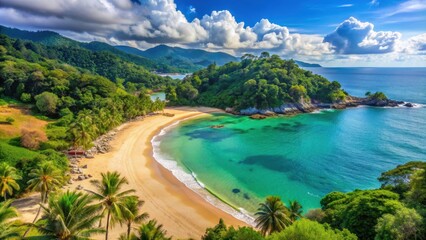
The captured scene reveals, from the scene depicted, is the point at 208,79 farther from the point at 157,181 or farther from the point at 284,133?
the point at 157,181

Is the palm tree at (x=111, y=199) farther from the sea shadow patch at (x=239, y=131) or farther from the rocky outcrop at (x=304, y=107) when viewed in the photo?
the rocky outcrop at (x=304, y=107)

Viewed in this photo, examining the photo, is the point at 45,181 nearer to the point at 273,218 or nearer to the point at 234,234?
the point at 234,234

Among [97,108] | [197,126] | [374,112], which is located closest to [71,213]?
[97,108]

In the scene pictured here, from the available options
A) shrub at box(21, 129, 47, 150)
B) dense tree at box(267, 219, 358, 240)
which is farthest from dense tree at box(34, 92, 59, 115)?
dense tree at box(267, 219, 358, 240)

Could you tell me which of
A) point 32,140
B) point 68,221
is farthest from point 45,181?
point 32,140

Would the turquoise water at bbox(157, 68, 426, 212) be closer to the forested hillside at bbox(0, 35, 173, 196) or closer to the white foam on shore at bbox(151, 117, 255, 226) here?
the white foam on shore at bbox(151, 117, 255, 226)

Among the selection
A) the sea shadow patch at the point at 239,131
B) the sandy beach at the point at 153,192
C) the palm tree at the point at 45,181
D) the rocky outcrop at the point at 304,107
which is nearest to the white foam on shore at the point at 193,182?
the sandy beach at the point at 153,192
